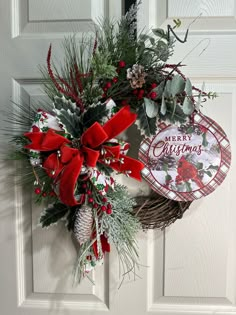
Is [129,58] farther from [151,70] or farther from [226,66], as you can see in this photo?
[226,66]

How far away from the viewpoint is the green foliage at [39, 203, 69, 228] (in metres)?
1.04

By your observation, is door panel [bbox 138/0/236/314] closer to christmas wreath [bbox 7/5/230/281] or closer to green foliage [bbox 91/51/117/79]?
christmas wreath [bbox 7/5/230/281]

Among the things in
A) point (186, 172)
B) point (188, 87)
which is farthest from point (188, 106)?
point (186, 172)

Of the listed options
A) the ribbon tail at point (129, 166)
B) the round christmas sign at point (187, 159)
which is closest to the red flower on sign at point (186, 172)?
the round christmas sign at point (187, 159)

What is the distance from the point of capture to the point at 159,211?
105 centimetres

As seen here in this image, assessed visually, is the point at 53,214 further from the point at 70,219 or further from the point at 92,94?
the point at 92,94

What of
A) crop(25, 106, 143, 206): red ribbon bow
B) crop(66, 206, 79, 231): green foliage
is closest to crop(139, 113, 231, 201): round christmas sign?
crop(25, 106, 143, 206): red ribbon bow

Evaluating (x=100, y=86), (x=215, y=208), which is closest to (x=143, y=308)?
(x=215, y=208)

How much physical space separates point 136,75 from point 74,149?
21cm

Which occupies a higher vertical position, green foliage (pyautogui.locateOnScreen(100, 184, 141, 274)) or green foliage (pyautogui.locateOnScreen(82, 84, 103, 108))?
green foliage (pyautogui.locateOnScreen(82, 84, 103, 108))

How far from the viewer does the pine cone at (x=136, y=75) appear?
934 mm

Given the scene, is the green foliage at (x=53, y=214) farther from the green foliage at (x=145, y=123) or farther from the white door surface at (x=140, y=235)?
the green foliage at (x=145, y=123)

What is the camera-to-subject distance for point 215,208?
43.4 inches

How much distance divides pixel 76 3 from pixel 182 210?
0.59 m
